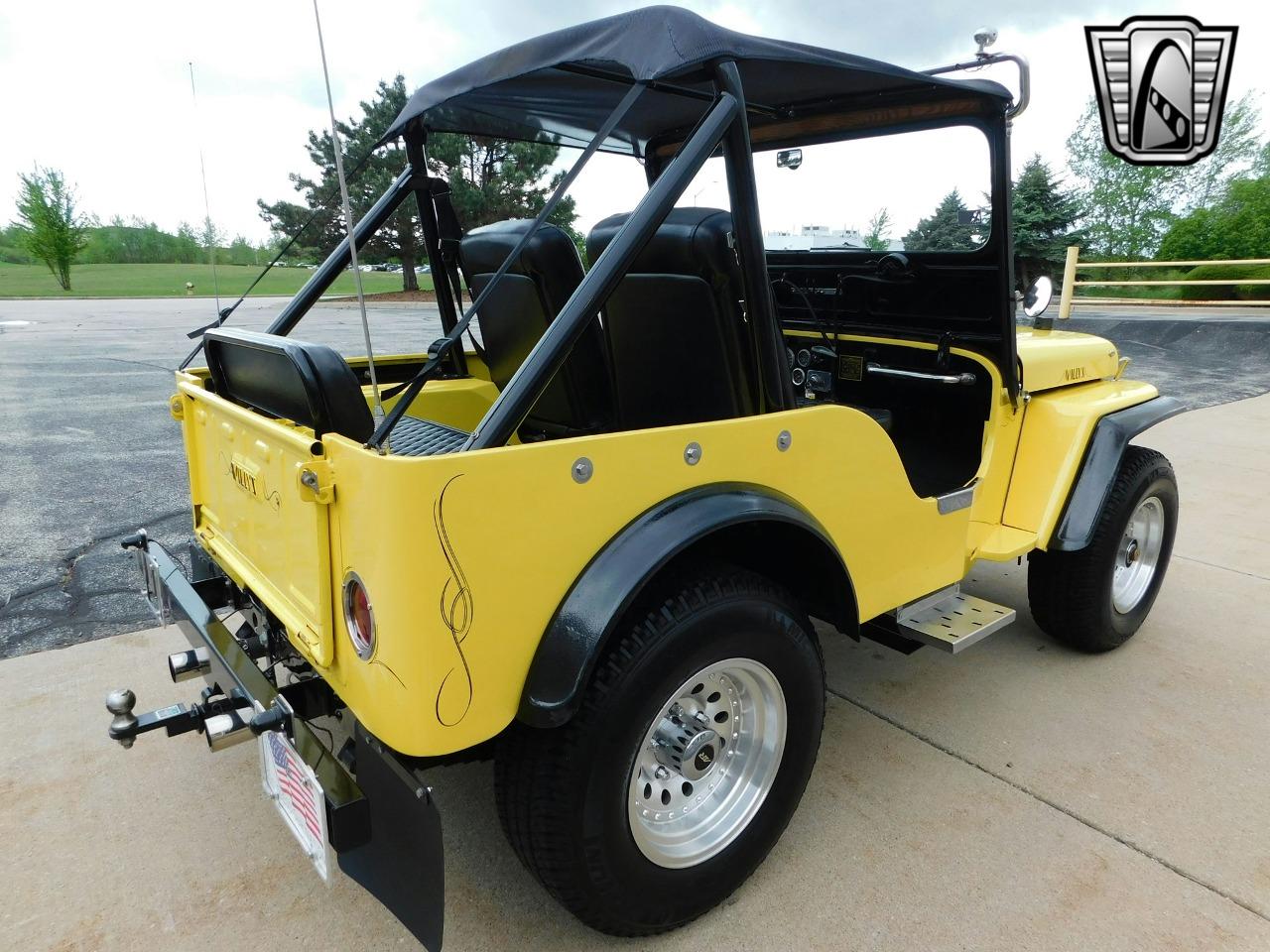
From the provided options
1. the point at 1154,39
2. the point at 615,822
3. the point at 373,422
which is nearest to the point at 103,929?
the point at 615,822

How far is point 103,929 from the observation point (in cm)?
203

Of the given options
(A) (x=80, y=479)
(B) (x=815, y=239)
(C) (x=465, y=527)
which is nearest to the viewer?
(C) (x=465, y=527)

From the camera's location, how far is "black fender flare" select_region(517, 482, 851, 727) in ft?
5.30

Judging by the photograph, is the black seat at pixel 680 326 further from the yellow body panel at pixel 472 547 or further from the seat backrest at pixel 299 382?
the seat backrest at pixel 299 382

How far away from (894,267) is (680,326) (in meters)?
1.44

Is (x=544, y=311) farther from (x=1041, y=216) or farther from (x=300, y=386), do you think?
(x=1041, y=216)

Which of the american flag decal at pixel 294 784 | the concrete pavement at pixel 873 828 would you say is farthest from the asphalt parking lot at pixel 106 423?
the american flag decal at pixel 294 784

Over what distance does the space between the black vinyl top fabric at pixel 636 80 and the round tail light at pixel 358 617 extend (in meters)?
1.21

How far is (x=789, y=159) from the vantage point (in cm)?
346

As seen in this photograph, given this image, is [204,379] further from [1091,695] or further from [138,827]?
[1091,695]

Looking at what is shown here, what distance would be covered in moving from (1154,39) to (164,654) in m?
9.80

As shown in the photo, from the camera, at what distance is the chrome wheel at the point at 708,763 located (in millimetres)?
2008

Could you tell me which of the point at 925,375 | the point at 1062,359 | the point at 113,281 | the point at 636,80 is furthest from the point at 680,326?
the point at 113,281

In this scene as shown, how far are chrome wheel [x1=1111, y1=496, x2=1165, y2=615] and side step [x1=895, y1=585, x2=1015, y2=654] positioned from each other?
3.32 ft
